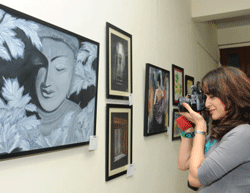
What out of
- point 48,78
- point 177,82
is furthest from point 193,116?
point 177,82

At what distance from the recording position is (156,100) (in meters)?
2.20

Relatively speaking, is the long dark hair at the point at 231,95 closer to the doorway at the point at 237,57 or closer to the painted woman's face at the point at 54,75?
the painted woman's face at the point at 54,75

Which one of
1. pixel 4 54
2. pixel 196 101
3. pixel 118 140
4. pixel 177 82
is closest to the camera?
pixel 4 54

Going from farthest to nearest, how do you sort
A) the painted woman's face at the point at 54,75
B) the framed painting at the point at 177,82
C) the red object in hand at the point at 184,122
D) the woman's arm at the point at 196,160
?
the framed painting at the point at 177,82, the red object in hand at the point at 184,122, the woman's arm at the point at 196,160, the painted woman's face at the point at 54,75

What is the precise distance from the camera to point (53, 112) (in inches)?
45.0

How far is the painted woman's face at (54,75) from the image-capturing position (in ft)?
3.58

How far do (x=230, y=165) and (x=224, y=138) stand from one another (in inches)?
5.2

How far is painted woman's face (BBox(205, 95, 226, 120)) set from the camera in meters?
1.25

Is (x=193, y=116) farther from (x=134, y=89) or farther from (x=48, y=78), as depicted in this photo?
(x=48, y=78)

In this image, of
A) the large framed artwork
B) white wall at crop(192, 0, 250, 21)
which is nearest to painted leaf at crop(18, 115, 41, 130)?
the large framed artwork

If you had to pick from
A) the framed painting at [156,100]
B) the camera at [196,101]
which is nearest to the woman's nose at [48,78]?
the camera at [196,101]

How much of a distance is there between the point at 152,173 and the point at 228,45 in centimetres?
374

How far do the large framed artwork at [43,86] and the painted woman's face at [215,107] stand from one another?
1.96ft

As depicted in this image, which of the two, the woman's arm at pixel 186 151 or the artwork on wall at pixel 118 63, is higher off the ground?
the artwork on wall at pixel 118 63
